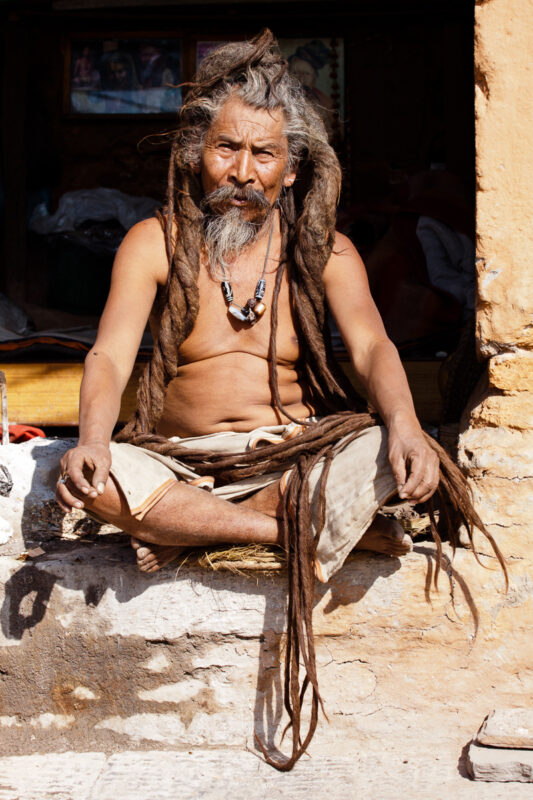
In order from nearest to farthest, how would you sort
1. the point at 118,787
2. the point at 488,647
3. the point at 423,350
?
the point at 118,787 → the point at 488,647 → the point at 423,350

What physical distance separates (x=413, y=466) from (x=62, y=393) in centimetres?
263

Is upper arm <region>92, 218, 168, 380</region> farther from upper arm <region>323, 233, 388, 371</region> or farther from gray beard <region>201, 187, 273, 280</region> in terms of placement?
upper arm <region>323, 233, 388, 371</region>

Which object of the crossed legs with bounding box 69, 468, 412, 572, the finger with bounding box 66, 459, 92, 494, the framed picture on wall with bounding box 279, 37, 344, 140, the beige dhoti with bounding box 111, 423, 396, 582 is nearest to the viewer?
the finger with bounding box 66, 459, 92, 494

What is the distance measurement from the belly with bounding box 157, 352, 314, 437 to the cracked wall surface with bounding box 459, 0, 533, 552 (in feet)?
2.34

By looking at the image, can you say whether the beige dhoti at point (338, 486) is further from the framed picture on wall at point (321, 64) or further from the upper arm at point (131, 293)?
the framed picture on wall at point (321, 64)

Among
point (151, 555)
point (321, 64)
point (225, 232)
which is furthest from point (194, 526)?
point (321, 64)

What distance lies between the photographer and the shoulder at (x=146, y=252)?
333 centimetres

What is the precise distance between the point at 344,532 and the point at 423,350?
245cm

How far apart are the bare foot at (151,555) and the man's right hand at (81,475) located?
1.03 feet

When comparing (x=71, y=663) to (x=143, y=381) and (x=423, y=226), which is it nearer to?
(x=143, y=381)

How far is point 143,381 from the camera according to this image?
11.1ft

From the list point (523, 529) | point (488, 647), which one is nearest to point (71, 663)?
point (488, 647)

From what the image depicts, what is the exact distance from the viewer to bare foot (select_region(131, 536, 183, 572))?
9.46 ft

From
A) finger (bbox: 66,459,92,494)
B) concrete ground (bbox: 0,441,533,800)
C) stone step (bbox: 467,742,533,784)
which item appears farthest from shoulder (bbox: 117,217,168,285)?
stone step (bbox: 467,742,533,784)
